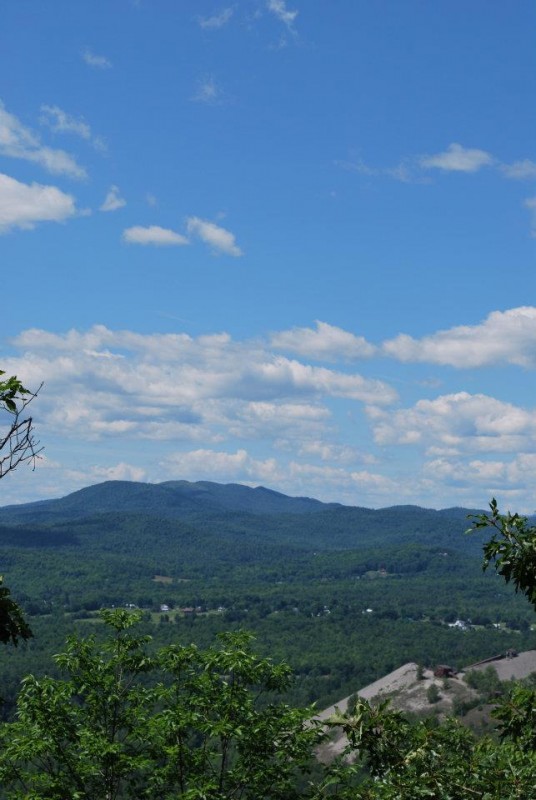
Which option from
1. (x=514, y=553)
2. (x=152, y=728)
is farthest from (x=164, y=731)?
(x=514, y=553)

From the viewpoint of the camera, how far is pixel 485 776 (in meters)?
14.7

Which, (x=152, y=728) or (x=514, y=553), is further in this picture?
(x=152, y=728)

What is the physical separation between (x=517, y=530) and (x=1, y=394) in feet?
33.4

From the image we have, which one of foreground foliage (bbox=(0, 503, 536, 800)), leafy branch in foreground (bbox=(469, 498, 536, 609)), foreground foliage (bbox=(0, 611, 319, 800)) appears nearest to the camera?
leafy branch in foreground (bbox=(469, 498, 536, 609))

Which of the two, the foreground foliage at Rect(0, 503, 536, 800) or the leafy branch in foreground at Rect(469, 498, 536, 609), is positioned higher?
the leafy branch in foreground at Rect(469, 498, 536, 609)

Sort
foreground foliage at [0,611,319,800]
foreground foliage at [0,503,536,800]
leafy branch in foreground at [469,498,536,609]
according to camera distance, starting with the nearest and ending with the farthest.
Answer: leafy branch in foreground at [469,498,536,609]
foreground foliage at [0,503,536,800]
foreground foliage at [0,611,319,800]

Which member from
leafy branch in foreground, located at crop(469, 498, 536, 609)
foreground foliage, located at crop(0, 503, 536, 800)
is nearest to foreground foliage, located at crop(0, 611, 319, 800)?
foreground foliage, located at crop(0, 503, 536, 800)

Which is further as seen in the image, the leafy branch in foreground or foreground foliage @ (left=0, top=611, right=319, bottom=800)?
foreground foliage @ (left=0, top=611, right=319, bottom=800)

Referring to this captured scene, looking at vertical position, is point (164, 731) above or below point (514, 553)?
below

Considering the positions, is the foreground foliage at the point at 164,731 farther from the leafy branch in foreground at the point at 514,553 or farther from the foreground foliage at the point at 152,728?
the leafy branch in foreground at the point at 514,553

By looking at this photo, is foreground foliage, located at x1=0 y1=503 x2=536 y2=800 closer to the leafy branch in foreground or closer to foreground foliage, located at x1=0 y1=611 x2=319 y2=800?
foreground foliage, located at x1=0 y1=611 x2=319 y2=800

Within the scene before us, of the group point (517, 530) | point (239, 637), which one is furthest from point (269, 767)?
point (517, 530)

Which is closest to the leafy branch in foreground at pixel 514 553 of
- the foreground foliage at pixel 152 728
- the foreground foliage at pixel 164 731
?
the foreground foliage at pixel 164 731

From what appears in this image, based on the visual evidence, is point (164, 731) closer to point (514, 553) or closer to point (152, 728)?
point (152, 728)
